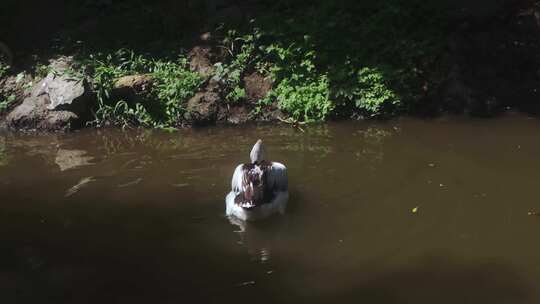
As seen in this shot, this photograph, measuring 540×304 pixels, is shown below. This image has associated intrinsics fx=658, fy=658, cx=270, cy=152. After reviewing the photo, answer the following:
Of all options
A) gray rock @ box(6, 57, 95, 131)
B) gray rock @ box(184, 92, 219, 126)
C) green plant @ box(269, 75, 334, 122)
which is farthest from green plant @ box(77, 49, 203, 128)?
green plant @ box(269, 75, 334, 122)

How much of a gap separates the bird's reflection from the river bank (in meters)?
3.63

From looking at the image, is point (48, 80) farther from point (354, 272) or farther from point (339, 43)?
point (354, 272)

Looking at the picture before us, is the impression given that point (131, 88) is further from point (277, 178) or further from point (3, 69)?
point (277, 178)

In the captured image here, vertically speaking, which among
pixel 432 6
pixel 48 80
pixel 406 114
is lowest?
pixel 406 114

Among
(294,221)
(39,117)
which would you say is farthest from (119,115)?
(294,221)

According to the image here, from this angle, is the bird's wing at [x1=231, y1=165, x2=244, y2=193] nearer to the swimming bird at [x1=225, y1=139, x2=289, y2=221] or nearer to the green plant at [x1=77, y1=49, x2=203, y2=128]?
the swimming bird at [x1=225, y1=139, x2=289, y2=221]

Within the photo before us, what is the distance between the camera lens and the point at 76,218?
6.87 metres

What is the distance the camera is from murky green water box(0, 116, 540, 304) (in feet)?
17.9

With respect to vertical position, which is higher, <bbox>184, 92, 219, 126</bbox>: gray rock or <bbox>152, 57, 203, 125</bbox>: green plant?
<bbox>152, 57, 203, 125</bbox>: green plant

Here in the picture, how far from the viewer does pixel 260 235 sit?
643 centimetres

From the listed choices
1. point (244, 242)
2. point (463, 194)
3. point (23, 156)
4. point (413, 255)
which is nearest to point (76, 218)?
point (244, 242)

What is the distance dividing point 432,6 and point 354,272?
22.9 ft

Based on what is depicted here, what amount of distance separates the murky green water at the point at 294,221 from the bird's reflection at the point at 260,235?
0.02 metres

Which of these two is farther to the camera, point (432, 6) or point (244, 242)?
point (432, 6)
